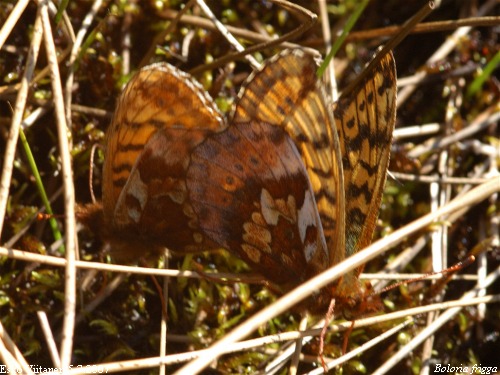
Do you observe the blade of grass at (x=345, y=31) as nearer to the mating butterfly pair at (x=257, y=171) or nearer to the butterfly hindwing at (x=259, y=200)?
the mating butterfly pair at (x=257, y=171)

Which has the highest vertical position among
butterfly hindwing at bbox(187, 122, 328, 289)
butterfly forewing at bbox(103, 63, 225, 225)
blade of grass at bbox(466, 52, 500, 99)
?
blade of grass at bbox(466, 52, 500, 99)

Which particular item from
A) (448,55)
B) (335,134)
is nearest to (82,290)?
(335,134)

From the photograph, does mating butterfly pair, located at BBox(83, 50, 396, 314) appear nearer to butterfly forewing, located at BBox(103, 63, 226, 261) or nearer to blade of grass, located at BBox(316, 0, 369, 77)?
butterfly forewing, located at BBox(103, 63, 226, 261)

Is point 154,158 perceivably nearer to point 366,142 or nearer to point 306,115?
point 306,115

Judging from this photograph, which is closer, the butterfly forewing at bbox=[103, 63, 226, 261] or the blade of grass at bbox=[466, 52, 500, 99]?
the butterfly forewing at bbox=[103, 63, 226, 261]

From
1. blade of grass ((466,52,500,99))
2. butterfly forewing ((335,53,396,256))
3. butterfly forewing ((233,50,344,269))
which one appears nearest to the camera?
butterfly forewing ((233,50,344,269))

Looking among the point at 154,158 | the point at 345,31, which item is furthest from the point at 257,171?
the point at 345,31

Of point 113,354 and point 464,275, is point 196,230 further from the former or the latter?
point 464,275

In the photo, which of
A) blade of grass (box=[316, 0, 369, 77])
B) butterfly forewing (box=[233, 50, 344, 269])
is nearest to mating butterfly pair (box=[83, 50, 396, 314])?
butterfly forewing (box=[233, 50, 344, 269])
